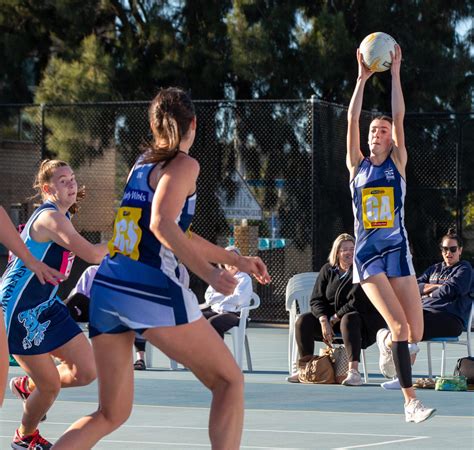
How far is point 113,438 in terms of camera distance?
727 centimetres

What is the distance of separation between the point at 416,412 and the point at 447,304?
11.3 feet

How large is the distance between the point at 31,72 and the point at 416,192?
706 cm

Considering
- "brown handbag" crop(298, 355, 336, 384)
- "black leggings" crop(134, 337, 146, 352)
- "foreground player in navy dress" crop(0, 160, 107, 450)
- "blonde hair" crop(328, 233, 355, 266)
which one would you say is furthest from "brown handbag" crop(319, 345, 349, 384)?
"foreground player in navy dress" crop(0, 160, 107, 450)

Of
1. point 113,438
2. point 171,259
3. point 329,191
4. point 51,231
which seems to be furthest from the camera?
point 329,191

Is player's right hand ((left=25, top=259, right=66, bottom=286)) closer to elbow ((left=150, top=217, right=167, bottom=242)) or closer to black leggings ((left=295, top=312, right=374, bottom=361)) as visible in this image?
elbow ((left=150, top=217, right=167, bottom=242))

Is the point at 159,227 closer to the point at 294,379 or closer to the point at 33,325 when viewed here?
the point at 33,325

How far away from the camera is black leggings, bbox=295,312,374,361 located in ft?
35.8

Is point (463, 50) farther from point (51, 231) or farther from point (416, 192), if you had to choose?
point (51, 231)

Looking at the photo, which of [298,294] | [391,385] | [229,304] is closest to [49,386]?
[391,385]

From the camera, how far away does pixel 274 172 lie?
17969mm

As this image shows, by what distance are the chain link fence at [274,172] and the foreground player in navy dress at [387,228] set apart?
8.41m

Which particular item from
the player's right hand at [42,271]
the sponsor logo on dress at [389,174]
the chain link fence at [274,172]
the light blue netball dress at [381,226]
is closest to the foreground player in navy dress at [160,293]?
the player's right hand at [42,271]

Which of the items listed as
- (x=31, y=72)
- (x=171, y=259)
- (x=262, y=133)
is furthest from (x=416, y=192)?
(x=171, y=259)

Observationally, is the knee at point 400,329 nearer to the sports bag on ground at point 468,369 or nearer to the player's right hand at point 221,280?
the sports bag on ground at point 468,369
